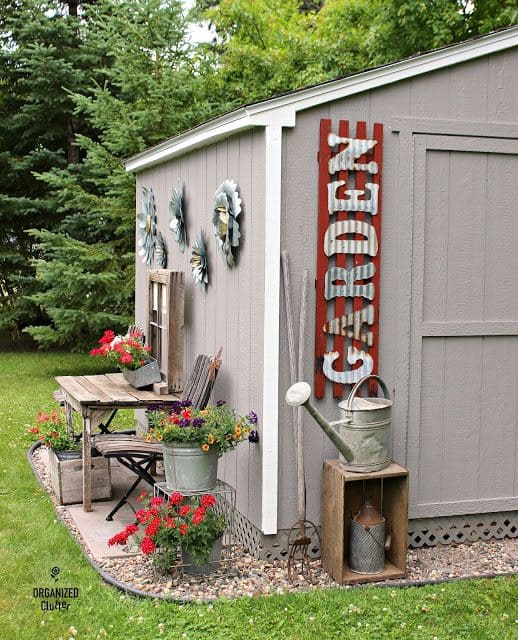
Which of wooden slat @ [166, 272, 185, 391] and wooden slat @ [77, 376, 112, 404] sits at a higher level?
wooden slat @ [166, 272, 185, 391]

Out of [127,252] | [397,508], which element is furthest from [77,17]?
[397,508]

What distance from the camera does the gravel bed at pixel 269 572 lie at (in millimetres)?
4574

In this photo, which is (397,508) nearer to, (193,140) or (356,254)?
(356,254)

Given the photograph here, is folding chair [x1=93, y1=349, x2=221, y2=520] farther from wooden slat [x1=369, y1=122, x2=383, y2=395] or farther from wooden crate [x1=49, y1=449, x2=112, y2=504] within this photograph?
wooden slat [x1=369, y1=122, x2=383, y2=395]

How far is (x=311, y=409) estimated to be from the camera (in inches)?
172

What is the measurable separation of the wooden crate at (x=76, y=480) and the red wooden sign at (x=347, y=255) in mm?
2122

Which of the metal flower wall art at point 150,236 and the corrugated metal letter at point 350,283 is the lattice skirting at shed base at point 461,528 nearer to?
the corrugated metal letter at point 350,283

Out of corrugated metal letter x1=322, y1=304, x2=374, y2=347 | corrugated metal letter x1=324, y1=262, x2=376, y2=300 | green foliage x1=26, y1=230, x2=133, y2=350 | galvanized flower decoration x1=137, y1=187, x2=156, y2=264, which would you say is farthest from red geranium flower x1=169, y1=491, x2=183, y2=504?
green foliage x1=26, y1=230, x2=133, y2=350

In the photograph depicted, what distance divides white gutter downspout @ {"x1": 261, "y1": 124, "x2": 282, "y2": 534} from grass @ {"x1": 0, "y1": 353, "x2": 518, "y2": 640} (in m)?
0.63

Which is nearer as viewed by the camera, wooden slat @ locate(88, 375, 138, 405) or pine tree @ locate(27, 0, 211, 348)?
wooden slat @ locate(88, 375, 138, 405)

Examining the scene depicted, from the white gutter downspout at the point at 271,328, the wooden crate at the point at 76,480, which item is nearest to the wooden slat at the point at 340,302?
the white gutter downspout at the point at 271,328

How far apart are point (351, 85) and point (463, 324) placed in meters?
1.53

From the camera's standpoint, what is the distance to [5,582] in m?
4.66

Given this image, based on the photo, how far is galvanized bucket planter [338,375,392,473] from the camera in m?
4.68
